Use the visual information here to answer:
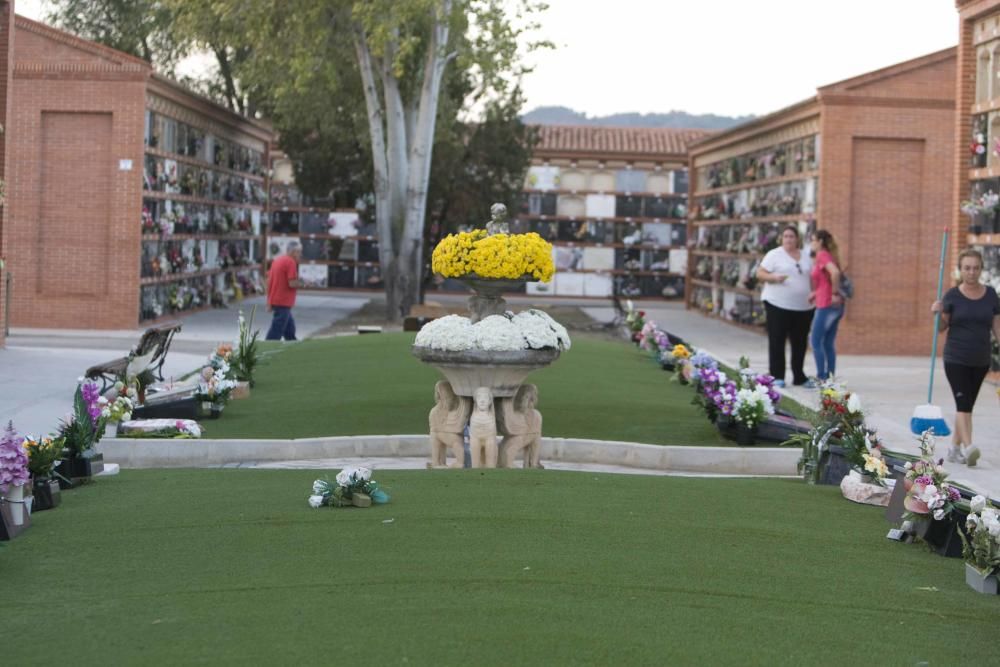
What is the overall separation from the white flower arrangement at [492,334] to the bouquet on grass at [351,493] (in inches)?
84.1

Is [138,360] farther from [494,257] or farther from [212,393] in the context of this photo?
[494,257]

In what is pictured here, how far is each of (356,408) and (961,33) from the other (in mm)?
10544

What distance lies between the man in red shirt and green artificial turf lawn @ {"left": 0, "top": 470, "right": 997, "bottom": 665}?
1244 centimetres

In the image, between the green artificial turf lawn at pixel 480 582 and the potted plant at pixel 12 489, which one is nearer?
the green artificial turf lawn at pixel 480 582

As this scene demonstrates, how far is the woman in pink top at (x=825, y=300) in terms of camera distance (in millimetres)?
17672

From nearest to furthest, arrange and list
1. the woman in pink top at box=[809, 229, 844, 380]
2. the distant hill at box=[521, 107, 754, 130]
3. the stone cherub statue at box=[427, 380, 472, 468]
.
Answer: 1. the stone cherub statue at box=[427, 380, 472, 468]
2. the woman in pink top at box=[809, 229, 844, 380]
3. the distant hill at box=[521, 107, 754, 130]

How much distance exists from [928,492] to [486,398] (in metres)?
3.47

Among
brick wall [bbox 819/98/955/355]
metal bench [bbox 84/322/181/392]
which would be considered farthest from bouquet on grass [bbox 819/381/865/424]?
brick wall [bbox 819/98/955/355]

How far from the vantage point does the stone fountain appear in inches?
416

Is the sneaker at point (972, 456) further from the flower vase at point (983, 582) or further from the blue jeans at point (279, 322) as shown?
the blue jeans at point (279, 322)

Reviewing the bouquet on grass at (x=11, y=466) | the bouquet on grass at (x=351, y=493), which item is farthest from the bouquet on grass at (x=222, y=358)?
the bouquet on grass at (x=11, y=466)

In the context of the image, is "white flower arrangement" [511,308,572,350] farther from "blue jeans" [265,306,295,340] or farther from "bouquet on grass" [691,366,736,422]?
"blue jeans" [265,306,295,340]

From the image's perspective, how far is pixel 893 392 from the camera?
17.9 meters

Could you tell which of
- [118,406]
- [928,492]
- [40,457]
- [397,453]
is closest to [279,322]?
[397,453]
